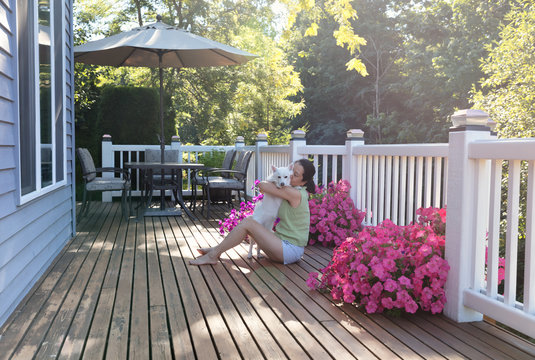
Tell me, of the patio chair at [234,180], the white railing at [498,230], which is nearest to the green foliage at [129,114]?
the patio chair at [234,180]

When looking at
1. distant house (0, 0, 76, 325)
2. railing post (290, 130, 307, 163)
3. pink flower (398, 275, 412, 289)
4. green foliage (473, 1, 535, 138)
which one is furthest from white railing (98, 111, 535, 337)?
green foliage (473, 1, 535, 138)

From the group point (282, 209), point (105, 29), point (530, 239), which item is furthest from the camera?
point (105, 29)

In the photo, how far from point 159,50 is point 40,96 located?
3490 mm

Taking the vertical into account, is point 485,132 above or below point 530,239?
above

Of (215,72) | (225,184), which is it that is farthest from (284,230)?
(215,72)

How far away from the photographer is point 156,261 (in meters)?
4.11

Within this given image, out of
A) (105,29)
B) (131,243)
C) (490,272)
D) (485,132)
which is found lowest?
(131,243)

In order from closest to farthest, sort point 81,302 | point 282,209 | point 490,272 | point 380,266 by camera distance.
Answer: point 490,272 → point 380,266 → point 81,302 → point 282,209

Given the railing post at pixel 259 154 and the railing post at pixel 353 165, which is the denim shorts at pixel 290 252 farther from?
the railing post at pixel 259 154

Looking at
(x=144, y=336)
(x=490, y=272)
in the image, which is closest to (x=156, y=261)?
(x=144, y=336)

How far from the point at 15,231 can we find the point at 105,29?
578 inches

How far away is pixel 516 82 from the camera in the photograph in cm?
1071

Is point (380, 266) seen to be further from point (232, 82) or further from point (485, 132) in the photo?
point (232, 82)

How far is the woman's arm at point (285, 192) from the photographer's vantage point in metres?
3.83
